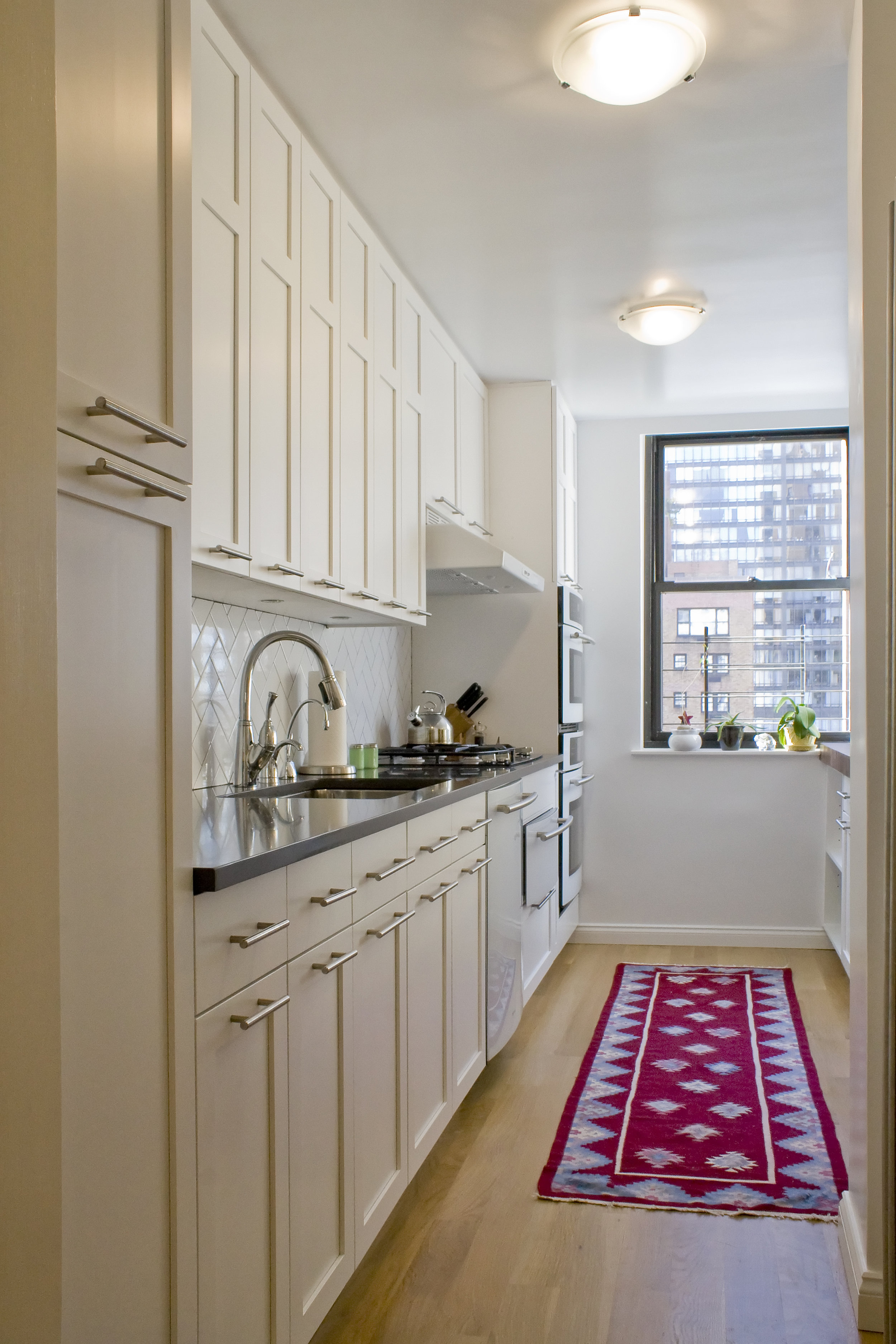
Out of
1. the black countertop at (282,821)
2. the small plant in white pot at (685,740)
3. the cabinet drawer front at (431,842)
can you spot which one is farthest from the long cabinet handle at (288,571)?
the small plant in white pot at (685,740)

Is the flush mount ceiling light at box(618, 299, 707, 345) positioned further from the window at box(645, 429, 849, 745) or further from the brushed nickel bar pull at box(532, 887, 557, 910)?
the brushed nickel bar pull at box(532, 887, 557, 910)

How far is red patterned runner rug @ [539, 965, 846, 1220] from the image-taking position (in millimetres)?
2553

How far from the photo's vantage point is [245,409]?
2209 mm

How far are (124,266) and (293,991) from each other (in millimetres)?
1023

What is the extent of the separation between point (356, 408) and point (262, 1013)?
73.2 inches

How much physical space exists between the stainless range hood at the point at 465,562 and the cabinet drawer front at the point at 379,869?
158 centimetres

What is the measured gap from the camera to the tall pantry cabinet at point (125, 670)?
3.67 ft

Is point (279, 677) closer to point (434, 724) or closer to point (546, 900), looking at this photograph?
point (434, 724)

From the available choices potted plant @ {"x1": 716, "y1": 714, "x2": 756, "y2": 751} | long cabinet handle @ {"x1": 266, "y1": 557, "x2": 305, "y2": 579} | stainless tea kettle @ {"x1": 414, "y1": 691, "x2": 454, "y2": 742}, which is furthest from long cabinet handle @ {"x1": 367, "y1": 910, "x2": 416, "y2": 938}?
potted plant @ {"x1": 716, "y1": 714, "x2": 756, "y2": 751}

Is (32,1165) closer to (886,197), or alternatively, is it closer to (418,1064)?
(418,1064)

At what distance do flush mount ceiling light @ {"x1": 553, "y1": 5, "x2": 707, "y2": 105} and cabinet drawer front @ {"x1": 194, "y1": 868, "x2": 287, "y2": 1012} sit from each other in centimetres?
169

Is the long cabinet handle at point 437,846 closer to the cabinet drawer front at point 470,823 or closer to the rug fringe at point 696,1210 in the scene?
the cabinet drawer front at point 470,823

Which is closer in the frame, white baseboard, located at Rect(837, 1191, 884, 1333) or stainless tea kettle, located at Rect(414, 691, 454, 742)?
white baseboard, located at Rect(837, 1191, 884, 1333)

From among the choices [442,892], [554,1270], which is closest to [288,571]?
[442,892]
